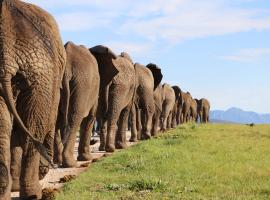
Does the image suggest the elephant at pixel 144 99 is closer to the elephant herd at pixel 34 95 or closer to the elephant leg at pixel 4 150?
the elephant herd at pixel 34 95

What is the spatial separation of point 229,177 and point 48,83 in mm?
4000

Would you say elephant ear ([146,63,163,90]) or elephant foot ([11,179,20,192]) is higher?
elephant ear ([146,63,163,90])

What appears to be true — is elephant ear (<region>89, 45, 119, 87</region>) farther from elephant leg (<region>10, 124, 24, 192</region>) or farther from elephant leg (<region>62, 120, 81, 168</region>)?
elephant leg (<region>10, 124, 24, 192</region>)

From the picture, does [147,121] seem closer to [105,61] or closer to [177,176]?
[105,61]

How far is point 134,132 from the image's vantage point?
19234 millimetres

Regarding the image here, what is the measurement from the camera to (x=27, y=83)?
592cm

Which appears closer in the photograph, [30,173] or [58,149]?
[30,173]

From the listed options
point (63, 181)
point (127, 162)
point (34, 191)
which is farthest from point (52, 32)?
point (127, 162)

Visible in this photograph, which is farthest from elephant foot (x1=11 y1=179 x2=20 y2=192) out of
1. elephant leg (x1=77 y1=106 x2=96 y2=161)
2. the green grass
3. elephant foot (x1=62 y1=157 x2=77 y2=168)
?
elephant leg (x1=77 y1=106 x2=96 y2=161)

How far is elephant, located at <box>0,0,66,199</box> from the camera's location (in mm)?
5539

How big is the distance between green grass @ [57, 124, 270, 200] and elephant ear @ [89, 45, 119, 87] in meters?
1.72

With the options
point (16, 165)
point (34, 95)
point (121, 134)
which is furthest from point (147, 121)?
point (34, 95)

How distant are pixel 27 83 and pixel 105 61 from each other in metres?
7.65

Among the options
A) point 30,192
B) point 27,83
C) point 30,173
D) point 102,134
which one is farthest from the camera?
point 102,134
